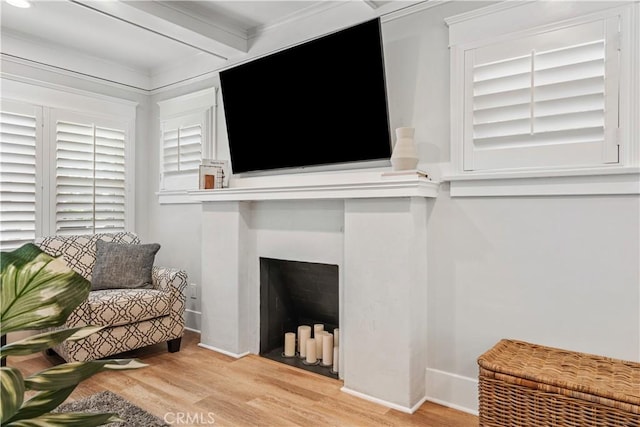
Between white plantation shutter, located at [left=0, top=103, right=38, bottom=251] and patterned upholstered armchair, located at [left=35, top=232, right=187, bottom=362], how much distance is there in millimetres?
393

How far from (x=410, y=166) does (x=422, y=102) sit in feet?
1.47

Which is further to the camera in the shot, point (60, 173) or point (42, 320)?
point (60, 173)

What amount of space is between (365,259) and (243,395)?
110cm

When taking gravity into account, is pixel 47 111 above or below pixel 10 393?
above

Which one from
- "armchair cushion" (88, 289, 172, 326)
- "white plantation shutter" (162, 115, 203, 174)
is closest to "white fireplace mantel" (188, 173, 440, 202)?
"white plantation shutter" (162, 115, 203, 174)

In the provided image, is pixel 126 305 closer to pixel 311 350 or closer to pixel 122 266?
pixel 122 266

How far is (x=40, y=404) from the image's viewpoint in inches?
20.2

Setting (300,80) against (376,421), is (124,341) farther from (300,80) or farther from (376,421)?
(300,80)

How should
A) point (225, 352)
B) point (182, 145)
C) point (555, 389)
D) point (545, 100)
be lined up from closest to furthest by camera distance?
1. point (555, 389)
2. point (545, 100)
3. point (225, 352)
4. point (182, 145)

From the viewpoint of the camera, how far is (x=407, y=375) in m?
2.28

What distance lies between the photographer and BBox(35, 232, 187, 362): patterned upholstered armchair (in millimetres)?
2721

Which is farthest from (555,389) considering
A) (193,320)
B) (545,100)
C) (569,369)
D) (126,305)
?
(193,320)

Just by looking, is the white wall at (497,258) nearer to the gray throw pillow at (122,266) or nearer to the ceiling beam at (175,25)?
the ceiling beam at (175,25)

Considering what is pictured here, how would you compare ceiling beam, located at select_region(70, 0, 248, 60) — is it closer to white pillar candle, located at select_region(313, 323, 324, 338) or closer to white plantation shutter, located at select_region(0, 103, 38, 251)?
white plantation shutter, located at select_region(0, 103, 38, 251)
